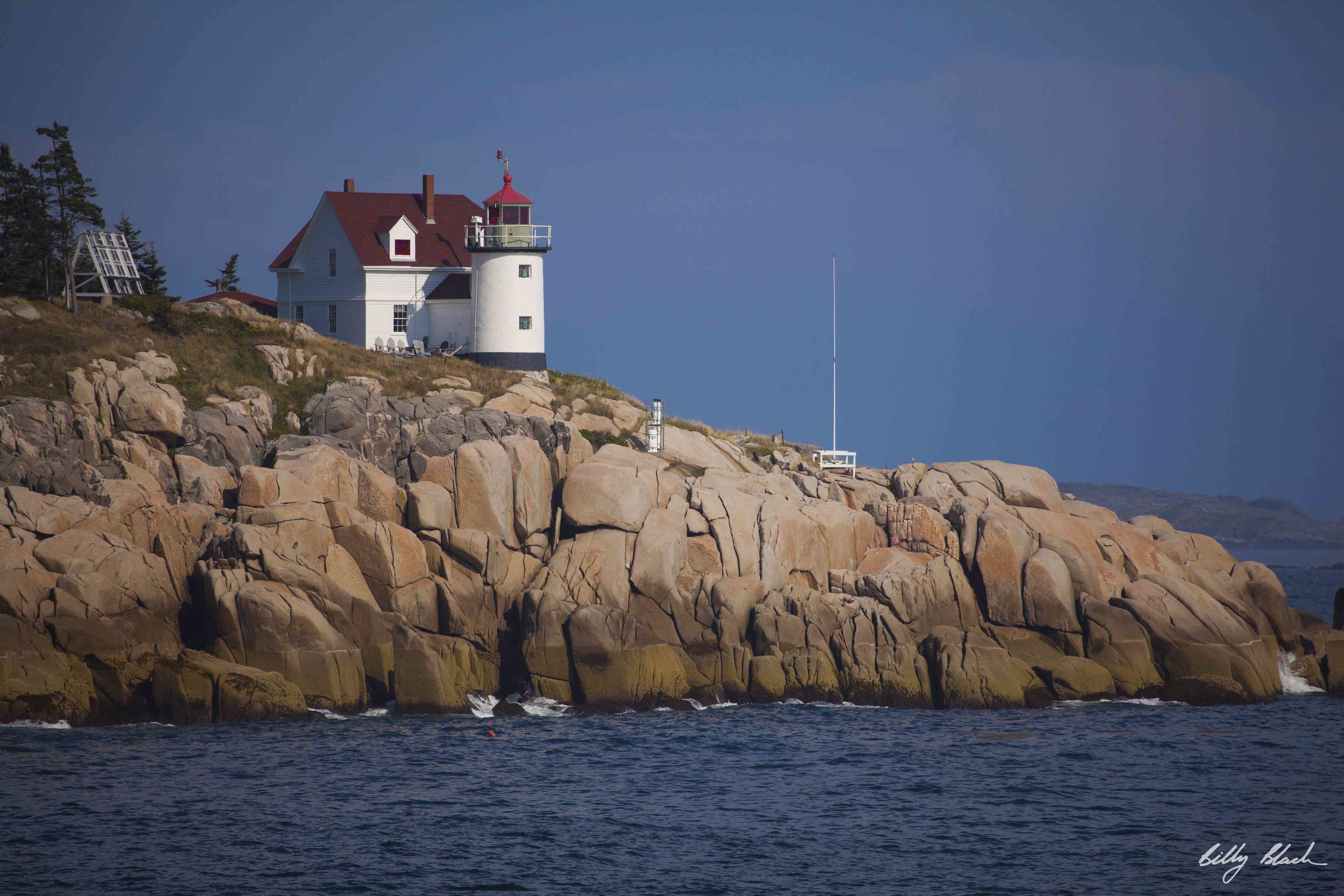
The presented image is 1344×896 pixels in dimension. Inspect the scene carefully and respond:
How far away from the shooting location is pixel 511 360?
55.7 metres

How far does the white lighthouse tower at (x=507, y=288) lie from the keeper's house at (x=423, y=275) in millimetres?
37

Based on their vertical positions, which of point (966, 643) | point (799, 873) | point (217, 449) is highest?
point (217, 449)

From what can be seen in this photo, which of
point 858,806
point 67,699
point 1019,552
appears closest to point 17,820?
point 67,699

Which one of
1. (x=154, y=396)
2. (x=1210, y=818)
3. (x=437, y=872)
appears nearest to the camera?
(x=437, y=872)

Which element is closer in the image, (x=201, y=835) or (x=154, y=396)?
(x=201, y=835)

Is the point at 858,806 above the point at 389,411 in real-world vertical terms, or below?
below

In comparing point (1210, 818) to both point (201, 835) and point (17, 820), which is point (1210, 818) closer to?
point (201, 835)

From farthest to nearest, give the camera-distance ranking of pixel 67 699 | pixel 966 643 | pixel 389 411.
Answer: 1. pixel 389 411
2. pixel 966 643
3. pixel 67 699

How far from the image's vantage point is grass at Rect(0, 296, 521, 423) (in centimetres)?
4431

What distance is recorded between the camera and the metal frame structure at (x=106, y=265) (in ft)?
184

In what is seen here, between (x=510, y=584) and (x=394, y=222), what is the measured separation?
24466 mm

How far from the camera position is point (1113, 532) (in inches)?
1746

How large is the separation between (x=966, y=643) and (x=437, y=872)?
1901cm
